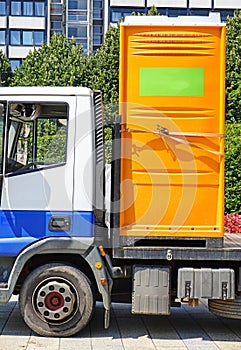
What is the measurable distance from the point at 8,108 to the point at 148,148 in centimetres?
170

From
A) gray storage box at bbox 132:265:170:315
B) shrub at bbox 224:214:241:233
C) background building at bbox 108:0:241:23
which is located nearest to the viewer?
gray storage box at bbox 132:265:170:315

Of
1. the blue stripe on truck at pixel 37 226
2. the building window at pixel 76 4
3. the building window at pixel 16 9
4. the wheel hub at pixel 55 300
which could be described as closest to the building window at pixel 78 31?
the building window at pixel 76 4

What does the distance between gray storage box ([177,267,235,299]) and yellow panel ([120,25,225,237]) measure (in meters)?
0.45

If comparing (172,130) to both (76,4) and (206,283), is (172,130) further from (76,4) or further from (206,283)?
(76,4)

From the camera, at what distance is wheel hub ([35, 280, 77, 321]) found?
7.62 m

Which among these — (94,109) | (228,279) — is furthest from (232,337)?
(94,109)

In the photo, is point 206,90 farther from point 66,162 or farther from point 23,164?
point 23,164

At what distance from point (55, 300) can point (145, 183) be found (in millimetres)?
1718

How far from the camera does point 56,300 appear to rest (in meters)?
7.65

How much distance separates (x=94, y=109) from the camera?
7.69 meters

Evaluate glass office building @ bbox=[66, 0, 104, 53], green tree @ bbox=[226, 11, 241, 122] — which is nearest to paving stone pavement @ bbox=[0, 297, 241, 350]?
green tree @ bbox=[226, 11, 241, 122]

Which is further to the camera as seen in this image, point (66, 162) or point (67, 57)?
point (67, 57)

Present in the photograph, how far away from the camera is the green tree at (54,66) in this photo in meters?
40.7

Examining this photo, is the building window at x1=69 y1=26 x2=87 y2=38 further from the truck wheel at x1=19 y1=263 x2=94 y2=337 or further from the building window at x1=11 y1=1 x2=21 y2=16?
the truck wheel at x1=19 y1=263 x2=94 y2=337
